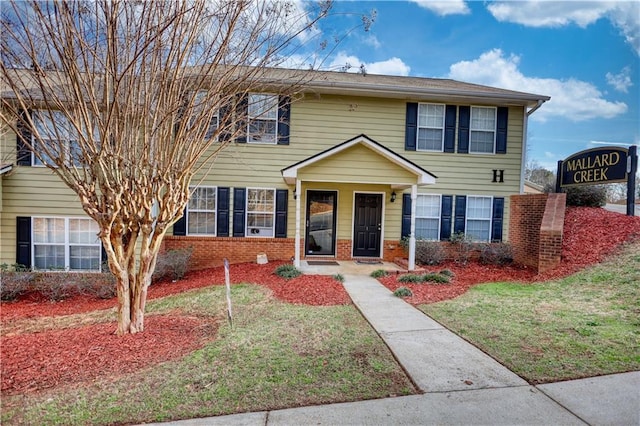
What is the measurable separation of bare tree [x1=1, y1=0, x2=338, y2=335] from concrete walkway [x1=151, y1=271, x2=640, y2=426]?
2848 millimetres

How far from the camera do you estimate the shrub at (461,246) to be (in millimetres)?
10883

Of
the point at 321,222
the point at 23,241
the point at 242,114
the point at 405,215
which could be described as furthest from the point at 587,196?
the point at 23,241

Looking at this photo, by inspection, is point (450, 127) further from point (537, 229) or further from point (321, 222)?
point (321, 222)

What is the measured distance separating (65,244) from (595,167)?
15377mm

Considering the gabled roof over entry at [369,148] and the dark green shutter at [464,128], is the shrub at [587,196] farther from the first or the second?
the gabled roof over entry at [369,148]

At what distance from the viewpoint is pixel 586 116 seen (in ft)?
39.0

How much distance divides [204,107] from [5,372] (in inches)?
153

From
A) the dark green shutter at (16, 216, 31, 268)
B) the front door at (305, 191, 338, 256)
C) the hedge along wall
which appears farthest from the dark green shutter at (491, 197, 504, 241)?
the dark green shutter at (16, 216, 31, 268)

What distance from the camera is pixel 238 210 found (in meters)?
10.4

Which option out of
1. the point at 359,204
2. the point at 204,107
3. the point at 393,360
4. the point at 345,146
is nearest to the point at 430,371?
the point at 393,360

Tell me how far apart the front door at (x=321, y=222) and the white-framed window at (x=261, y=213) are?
1.21 metres

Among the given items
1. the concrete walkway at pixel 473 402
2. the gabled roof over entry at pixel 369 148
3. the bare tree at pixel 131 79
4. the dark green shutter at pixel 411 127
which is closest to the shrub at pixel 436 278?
the gabled roof over entry at pixel 369 148

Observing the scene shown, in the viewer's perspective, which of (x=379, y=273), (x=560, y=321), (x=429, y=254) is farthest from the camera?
(x=429, y=254)

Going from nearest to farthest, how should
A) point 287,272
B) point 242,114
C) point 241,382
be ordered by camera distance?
1. point 241,382
2. point 242,114
3. point 287,272
